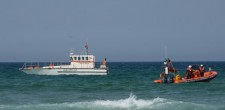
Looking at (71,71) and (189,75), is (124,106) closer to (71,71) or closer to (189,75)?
(189,75)

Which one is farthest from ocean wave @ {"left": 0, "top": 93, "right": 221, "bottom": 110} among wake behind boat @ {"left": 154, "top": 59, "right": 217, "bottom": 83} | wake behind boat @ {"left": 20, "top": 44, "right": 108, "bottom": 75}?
wake behind boat @ {"left": 20, "top": 44, "right": 108, "bottom": 75}

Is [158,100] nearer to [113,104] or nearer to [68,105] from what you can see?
[113,104]

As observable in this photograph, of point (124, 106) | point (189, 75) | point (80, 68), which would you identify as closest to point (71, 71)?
point (80, 68)

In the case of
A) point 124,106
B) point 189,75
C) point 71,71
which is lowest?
point 124,106

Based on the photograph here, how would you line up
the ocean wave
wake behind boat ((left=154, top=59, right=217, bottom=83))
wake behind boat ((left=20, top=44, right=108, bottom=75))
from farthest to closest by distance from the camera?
wake behind boat ((left=20, top=44, right=108, bottom=75))
wake behind boat ((left=154, top=59, right=217, bottom=83))
the ocean wave

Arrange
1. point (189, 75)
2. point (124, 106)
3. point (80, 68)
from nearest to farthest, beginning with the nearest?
point (124, 106), point (189, 75), point (80, 68)

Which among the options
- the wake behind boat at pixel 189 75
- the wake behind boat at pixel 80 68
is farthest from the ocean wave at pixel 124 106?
the wake behind boat at pixel 80 68

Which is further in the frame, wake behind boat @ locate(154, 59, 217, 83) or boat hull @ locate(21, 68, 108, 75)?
boat hull @ locate(21, 68, 108, 75)

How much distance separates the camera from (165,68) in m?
42.6

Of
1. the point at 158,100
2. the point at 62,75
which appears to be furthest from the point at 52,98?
the point at 62,75

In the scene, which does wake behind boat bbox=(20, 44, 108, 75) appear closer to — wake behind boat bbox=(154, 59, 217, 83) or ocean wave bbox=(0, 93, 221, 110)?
wake behind boat bbox=(154, 59, 217, 83)

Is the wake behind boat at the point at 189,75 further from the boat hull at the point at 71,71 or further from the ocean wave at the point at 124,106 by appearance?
the ocean wave at the point at 124,106

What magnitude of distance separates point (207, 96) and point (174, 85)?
9.33 metres

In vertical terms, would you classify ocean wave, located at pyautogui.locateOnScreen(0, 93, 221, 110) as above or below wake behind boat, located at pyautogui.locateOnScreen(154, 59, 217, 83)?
below
